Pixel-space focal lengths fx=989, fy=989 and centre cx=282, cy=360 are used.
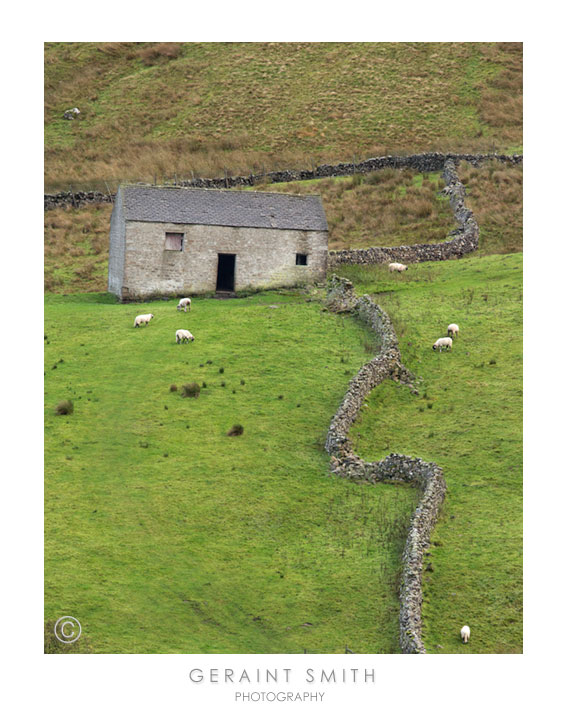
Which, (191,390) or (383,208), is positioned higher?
(383,208)

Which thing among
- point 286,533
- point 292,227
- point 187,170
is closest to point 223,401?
point 286,533

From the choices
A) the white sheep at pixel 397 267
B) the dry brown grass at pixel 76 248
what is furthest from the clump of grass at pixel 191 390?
the dry brown grass at pixel 76 248

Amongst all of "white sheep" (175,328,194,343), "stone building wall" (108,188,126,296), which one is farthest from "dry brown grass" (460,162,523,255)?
"white sheep" (175,328,194,343)

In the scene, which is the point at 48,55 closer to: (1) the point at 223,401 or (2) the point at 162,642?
(1) the point at 223,401

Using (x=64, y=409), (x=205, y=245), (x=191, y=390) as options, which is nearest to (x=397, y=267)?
(x=205, y=245)

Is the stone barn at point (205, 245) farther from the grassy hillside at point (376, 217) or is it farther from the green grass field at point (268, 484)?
the grassy hillside at point (376, 217)

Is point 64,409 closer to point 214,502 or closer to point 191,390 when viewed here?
point 191,390

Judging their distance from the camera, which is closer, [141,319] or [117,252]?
[141,319]
